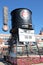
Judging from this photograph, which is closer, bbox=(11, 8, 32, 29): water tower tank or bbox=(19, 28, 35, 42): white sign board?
bbox=(19, 28, 35, 42): white sign board

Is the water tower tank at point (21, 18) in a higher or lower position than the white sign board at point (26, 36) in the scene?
higher

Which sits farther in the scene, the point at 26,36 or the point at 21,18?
the point at 21,18

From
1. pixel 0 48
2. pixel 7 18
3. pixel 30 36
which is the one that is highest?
pixel 7 18

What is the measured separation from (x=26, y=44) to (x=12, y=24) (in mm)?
3125

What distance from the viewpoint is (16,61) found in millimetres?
16828

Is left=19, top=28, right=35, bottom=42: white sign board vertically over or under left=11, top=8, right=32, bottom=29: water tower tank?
under

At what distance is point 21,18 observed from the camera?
1991cm

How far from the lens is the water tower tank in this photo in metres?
19.9

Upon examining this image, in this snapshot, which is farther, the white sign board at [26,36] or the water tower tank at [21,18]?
the water tower tank at [21,18]

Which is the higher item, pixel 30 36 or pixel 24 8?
pixel 24 8

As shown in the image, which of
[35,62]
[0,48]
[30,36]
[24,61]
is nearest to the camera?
[30,36]

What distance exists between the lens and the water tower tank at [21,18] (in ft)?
65.3

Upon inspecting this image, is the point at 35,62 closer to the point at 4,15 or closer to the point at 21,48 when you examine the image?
the point at 21,48

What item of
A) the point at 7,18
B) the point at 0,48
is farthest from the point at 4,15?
the point at 0,48
